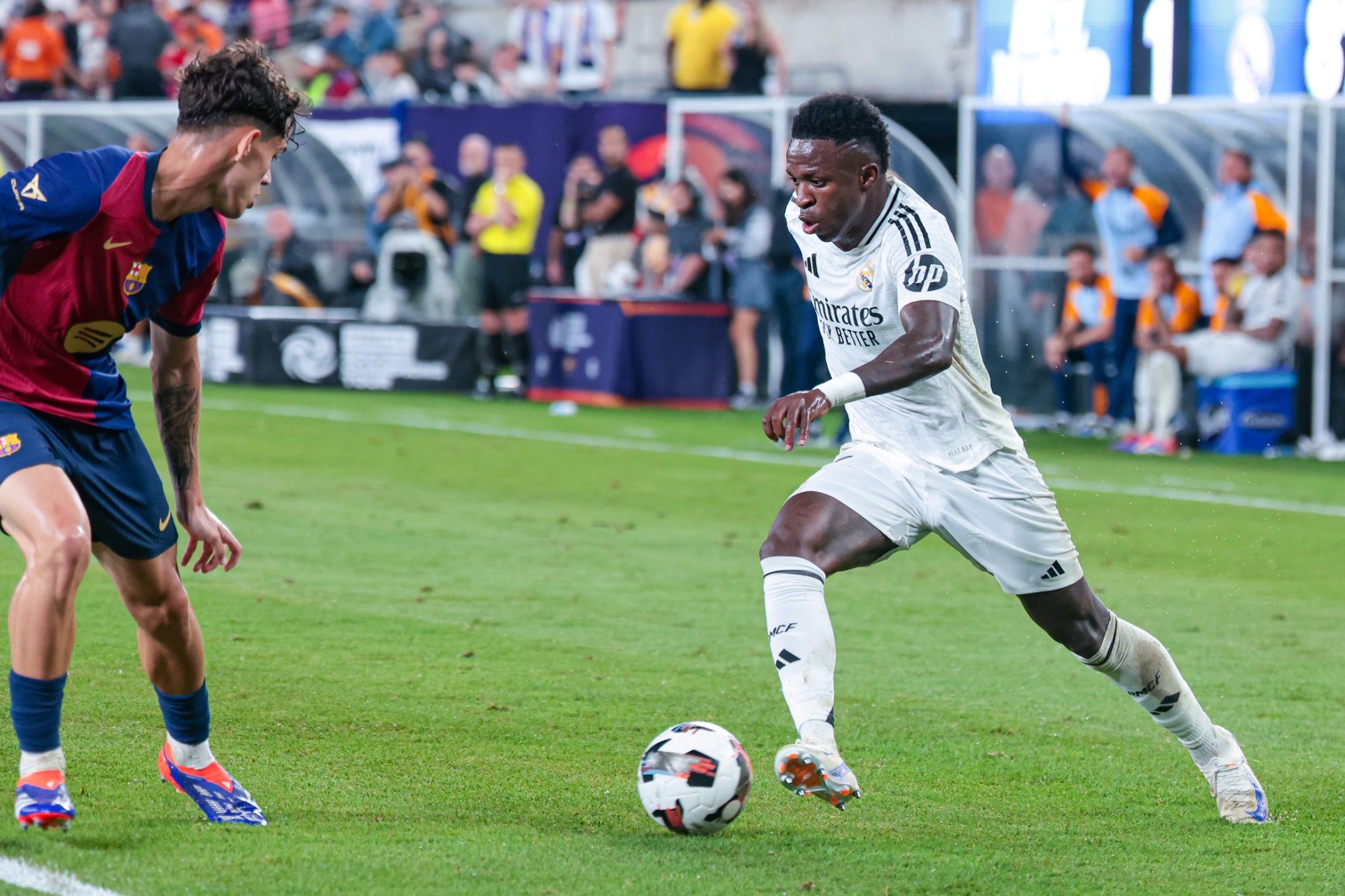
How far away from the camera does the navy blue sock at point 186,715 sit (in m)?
4.90

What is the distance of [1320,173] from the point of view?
15555 millimetres

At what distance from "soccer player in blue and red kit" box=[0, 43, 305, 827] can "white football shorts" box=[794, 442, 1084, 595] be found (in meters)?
1.75

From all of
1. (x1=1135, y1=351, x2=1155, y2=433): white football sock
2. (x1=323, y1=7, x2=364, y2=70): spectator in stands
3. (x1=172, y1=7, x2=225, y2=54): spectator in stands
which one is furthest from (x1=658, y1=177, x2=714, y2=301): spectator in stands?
(x1=172, y1=7, x2=225, y2=54): spectator in stands

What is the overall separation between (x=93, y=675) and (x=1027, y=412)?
39.7 feet

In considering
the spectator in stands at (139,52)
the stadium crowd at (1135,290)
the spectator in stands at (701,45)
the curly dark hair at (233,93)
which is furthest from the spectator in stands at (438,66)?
the curly dark hair at (233,93)

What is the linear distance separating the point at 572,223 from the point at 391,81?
5.11m

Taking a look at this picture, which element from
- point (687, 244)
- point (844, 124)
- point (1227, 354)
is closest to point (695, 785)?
point (844, 124)

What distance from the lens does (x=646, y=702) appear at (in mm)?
6559

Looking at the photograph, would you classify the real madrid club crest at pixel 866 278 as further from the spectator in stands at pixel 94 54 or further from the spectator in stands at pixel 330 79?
the spectator in stands at pixel 94 54

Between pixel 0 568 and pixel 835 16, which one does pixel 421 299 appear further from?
pixel 0 568

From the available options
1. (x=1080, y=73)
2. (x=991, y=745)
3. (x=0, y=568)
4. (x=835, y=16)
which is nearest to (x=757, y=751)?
(x=991, y=745)

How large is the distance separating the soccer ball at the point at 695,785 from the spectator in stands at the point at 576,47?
62.4 feet

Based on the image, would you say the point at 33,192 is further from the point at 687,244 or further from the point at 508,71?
the point at 508,71

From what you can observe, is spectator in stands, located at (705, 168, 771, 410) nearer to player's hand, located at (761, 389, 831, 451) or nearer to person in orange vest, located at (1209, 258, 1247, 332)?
person in orange vest, located at (1209, 258, 1247, 332)
